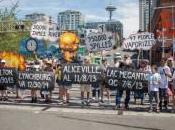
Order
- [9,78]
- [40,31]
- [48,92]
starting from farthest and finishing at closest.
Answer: [40,31]
[48,92]
[9,78]

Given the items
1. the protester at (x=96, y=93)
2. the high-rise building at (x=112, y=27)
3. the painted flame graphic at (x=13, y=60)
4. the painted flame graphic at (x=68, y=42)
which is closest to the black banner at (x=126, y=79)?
the protester at (x=96, y=93)

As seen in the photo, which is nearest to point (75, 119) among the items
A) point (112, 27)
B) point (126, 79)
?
point (126, 79)

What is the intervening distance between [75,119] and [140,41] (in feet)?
18.9

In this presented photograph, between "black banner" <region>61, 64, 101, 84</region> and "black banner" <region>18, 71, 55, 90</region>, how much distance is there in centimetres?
53

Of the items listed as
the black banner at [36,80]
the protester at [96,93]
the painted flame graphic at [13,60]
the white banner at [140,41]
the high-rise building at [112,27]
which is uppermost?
the high-rise building at [112,27]

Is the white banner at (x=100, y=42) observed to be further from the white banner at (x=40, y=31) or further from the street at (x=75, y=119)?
the street at (x=75, y=119)

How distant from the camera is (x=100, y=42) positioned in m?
22.9

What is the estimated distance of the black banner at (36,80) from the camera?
21.9 m

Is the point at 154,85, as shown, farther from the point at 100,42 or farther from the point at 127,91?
the point at 100,42

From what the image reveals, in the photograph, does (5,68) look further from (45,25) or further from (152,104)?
(152,104)

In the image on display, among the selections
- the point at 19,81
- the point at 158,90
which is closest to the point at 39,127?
the point at 158,90

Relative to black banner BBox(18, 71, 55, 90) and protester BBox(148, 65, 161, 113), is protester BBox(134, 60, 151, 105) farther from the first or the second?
black banner BBox(18, 71, 55, 90)

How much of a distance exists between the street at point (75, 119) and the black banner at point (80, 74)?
1.58m

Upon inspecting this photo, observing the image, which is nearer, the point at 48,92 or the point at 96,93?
the point at 48,92
